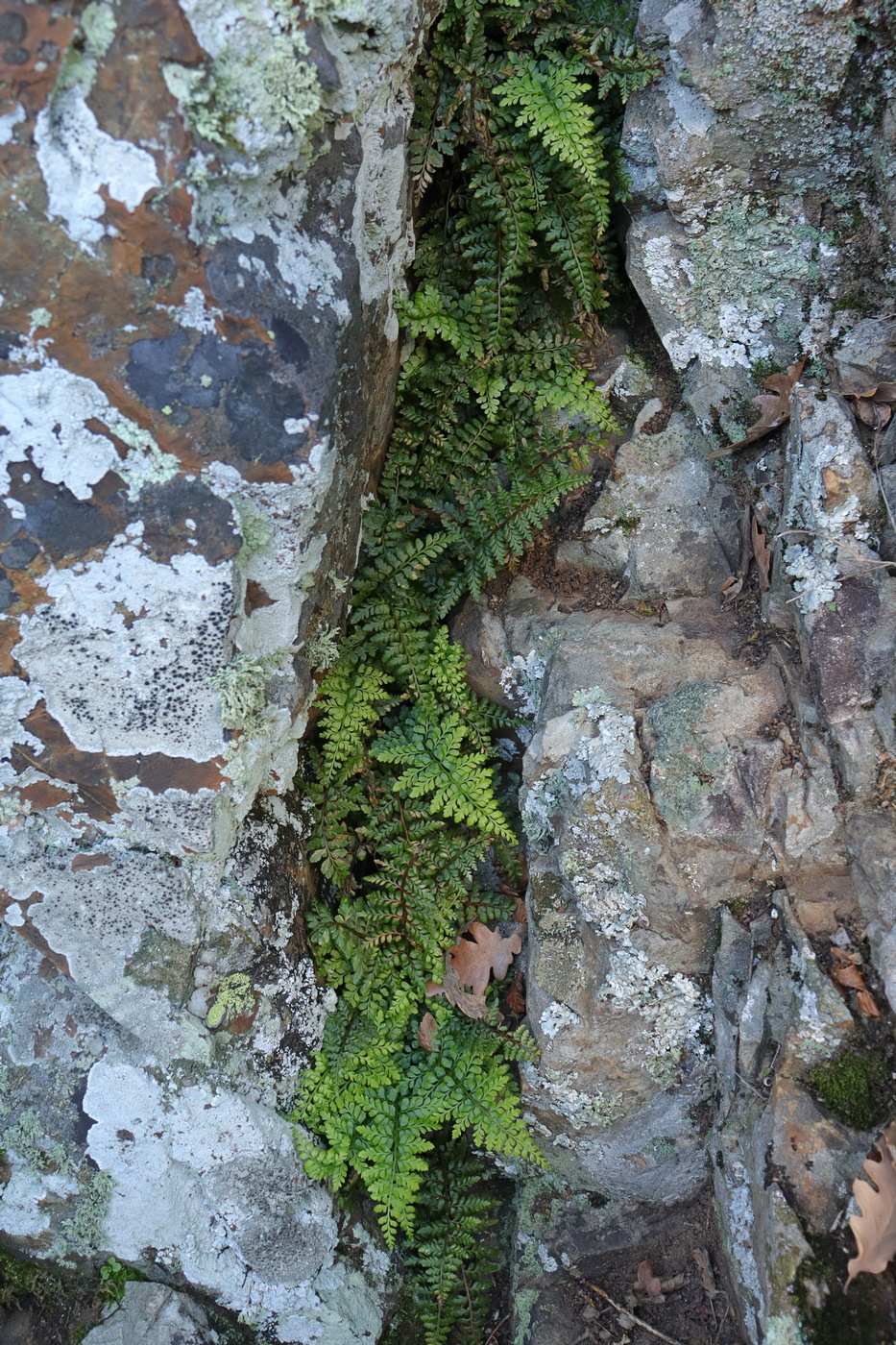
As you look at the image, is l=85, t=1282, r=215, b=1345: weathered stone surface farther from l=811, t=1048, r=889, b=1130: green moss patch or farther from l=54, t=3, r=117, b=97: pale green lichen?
l=54, t=3, r=117, b=97: pale green lichen

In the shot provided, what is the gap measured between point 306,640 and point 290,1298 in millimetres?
3124

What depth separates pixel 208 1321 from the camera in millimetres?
3896

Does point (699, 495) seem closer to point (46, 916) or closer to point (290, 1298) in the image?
point (46, 916)

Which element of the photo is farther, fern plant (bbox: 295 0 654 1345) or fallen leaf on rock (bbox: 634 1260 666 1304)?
fallen leaf on rock (bbox: 634 1260 666 1304)

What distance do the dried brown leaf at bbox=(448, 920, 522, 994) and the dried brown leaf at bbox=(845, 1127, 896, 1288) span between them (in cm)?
183

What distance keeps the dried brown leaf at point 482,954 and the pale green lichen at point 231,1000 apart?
101 cm

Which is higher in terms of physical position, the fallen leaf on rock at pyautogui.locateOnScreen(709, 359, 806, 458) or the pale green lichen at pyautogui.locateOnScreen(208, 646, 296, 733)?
the fallen leaf on rock at pyautogui.locateOnScreen(709, 359, 806, 458)

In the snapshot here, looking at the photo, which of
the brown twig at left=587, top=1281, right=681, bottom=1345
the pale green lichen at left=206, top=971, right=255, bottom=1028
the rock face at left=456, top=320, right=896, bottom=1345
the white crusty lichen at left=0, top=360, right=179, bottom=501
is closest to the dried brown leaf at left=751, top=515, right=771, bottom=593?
the rock face at left=456, top=320, right=896, bottom=1345

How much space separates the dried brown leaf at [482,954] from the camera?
4.26m

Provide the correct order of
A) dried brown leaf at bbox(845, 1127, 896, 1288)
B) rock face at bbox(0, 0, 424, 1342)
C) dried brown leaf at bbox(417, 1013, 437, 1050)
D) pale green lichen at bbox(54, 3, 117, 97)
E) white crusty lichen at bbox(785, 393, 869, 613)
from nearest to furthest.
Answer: pale green lichen at bbox(54, 3, 117, 97)
rock face at bbox(0, 0, 424, 1342)
dried brown leaf at bbox(845, 1127, 896, 1288)
white crusty lichen at bbox(785, 393, 869, 613)
dried brown leaf at bbox(417, 1013, 437, 1050)

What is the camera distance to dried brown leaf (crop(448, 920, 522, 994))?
4.26m

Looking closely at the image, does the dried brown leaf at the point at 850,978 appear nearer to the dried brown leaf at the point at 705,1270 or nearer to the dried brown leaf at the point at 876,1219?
the dried brown leaf at the point at 876,1219

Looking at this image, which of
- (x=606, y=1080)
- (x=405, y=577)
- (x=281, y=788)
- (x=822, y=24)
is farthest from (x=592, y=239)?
(x=606, y=1080)

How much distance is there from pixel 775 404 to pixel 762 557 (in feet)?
2.27
